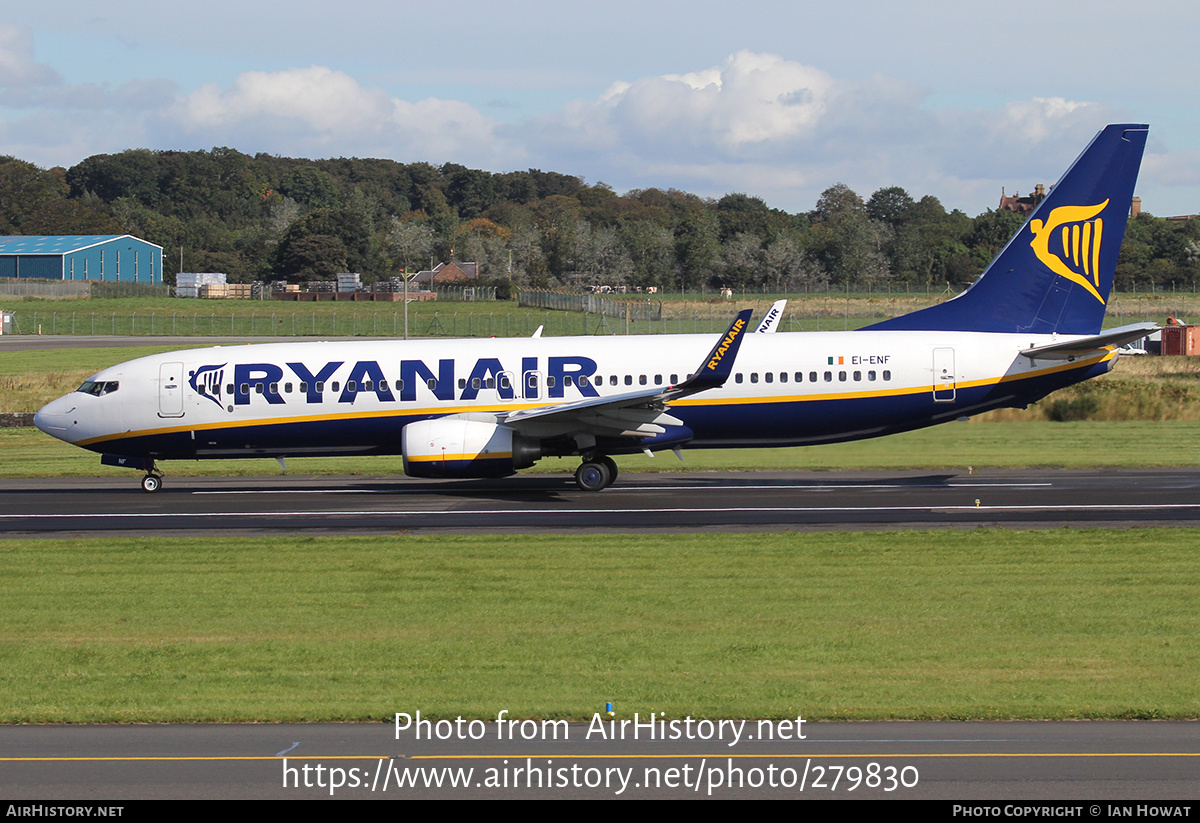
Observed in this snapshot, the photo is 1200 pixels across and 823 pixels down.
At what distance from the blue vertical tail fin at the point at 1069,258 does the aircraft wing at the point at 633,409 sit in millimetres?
6800

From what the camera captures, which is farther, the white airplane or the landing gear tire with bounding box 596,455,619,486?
the landing gear tire with bounding box 596,455,619,486

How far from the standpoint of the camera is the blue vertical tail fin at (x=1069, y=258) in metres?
30.1

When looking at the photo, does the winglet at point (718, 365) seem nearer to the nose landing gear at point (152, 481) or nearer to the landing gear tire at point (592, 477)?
the landing gear tire at point (592, 477)

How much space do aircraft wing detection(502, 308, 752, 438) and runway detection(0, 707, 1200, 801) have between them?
16.2 metres

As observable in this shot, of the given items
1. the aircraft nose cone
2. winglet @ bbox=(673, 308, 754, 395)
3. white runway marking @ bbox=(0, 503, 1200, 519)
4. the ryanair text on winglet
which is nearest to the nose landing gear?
the aircraft nose cone

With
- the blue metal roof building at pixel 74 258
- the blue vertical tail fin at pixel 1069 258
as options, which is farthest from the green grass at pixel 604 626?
the blue metal roof building at pixel 74 258

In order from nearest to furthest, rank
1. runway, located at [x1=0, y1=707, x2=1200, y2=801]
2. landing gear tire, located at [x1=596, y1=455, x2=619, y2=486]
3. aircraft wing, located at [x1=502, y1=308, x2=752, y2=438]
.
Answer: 1. runway, located at [x1=0, y1=707, x2=1200, y2=801]
2. aircraft wing, located at [x1=502, y1=308, x2=752, y2=438]
3. landing gear tire, located at [x1=596, y1=455, x2=619, y2=486]

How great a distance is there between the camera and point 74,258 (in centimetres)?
15225

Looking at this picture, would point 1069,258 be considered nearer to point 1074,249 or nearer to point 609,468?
point 1074,249

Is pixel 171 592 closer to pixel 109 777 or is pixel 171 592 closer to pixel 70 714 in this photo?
pixel 70 714

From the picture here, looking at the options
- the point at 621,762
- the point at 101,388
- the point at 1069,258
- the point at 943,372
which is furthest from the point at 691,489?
the point at 621,762

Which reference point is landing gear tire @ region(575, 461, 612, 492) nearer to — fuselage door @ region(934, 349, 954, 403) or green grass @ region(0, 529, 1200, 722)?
green grass @ region(0, 529, 1200, 722)

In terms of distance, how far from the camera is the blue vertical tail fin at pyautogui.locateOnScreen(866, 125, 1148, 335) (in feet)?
98.9
